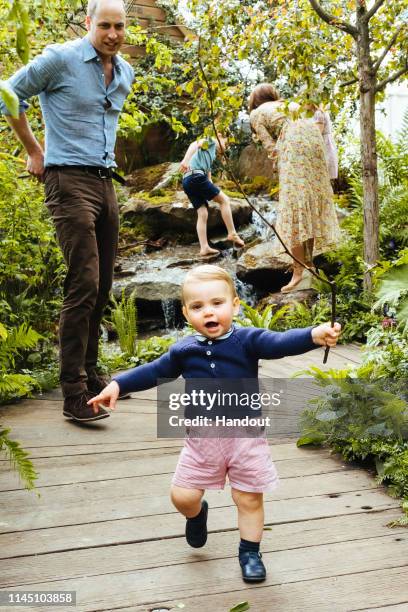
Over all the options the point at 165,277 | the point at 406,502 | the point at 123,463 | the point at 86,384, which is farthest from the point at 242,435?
the point at 165,277

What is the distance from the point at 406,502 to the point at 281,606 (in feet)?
2.77

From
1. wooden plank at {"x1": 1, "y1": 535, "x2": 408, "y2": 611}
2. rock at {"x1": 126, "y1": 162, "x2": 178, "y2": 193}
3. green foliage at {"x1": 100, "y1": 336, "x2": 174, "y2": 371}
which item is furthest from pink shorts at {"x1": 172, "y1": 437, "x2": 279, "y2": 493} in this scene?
rock at {"x1": 126, "y1": 162, "x2": 178, "y2": 193}

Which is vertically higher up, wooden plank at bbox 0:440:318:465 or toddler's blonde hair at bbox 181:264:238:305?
toddler's blonde hair at bbox 181:264:238:305

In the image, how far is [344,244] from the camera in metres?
7.45

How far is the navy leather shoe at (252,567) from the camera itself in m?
2.22

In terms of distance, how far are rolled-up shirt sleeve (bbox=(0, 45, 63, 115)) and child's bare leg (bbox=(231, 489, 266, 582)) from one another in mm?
2329

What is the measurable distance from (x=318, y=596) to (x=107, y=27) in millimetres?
2919

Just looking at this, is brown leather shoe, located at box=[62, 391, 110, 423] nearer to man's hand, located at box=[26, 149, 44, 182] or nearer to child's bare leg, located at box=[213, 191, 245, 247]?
man's hand, located at box=[26, 149, 44, 182]

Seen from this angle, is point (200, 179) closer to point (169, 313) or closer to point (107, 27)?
point (169, 313)

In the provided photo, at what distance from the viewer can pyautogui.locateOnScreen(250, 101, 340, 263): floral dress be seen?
23.9ft

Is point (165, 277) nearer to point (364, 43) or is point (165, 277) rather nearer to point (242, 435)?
point (364, 43)

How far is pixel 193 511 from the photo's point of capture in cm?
238

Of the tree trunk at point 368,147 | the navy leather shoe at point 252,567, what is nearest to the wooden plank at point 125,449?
the navy leather shoe at point 252,567

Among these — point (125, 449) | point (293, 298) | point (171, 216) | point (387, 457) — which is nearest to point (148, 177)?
point (171, 216)
